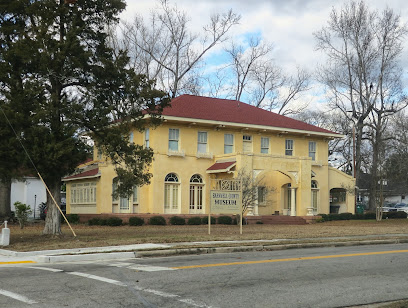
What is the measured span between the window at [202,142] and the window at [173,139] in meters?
1.81

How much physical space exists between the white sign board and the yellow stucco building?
11.4 m

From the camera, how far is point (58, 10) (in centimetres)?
1959

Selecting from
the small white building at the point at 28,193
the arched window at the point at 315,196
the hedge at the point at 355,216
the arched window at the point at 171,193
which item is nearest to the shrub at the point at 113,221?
the arched window at the point at 171,193

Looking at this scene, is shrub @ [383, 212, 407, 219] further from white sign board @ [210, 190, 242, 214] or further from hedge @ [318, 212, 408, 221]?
white sign board @ [210, 190, 242, 214]

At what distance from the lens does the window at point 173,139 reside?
117 feet

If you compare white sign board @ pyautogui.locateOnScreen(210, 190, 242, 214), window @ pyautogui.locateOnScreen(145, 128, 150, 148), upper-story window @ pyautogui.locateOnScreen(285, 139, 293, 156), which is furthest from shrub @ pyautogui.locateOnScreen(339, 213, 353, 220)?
white sign board @ pyautogui.locateOnScreen(210, 190, 242, 214)

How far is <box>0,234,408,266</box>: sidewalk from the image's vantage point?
47.1 ft

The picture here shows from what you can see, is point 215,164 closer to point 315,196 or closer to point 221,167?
point 221,167

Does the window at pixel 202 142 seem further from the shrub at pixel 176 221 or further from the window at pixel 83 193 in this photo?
the window at pixel 83 193

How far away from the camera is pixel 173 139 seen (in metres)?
35.7

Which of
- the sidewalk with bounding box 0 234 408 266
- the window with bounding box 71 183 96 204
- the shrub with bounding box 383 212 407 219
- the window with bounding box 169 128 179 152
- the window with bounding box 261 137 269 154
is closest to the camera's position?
the sidewalk with bounding box 0 234 408 266

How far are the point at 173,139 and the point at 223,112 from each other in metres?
5.01

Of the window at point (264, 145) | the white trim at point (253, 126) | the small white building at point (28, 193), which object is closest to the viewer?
the white trim at point (253, 126)

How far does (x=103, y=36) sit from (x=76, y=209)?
2038 cm
